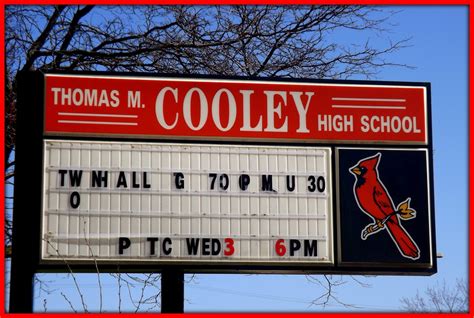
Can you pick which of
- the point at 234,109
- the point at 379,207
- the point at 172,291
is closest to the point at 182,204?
the point at 172,291

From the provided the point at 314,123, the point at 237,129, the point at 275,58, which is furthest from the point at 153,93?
the point at 275,58

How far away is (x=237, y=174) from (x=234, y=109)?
2.67 ft

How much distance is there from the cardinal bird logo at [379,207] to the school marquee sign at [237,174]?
0.04 feet

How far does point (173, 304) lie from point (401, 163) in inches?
125

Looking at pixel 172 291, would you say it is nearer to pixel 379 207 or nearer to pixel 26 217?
pixel 26 217

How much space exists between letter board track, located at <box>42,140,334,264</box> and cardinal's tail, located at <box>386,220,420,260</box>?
2.55 feet

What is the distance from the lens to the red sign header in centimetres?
1267

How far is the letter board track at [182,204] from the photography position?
12.3 m

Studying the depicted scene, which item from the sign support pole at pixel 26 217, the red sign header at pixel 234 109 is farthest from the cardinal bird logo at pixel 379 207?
the sign support pole at pixel 26 217

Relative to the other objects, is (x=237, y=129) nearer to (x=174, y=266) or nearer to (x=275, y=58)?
(x=174, y=266)

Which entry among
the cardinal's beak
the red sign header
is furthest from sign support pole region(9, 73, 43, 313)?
the cardinal's beak

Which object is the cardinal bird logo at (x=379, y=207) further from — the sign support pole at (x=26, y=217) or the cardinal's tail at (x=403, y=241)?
the sign support pole at (x=26, y=217)

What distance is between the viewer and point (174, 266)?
12.3 meters

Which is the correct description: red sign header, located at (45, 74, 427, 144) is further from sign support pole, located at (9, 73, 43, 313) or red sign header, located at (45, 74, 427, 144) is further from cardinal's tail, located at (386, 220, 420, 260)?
cardinal's tail, located at (386, 220, 420, 260)
